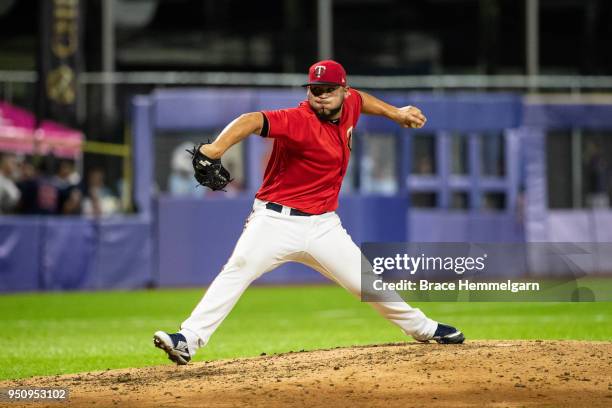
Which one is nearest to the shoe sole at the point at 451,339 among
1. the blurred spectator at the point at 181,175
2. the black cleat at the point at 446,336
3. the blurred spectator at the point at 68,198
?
the black cleat at the point at 446,336

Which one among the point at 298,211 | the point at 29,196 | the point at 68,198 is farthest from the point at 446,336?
the point at 68,198

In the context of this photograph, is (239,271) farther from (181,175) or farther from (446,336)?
(181,175)

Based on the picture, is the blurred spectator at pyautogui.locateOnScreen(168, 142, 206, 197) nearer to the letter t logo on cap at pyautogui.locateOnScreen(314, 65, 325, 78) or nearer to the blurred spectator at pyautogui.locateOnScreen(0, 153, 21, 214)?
the blurred spectator at pyautogui.locateOnScreen(0, 153, 21, 214)

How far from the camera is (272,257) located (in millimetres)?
7180

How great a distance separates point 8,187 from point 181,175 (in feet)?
9.53

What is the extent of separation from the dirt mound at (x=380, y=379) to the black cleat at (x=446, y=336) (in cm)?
8

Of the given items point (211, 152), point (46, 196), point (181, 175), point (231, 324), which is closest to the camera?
point (211, 152)

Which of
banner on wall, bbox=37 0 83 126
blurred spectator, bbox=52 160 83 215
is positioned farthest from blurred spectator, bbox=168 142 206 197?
banner on wall, bbox=37 0 83 126

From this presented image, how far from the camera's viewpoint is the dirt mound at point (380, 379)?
6348 mm

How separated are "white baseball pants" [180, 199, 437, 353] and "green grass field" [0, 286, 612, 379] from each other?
80.6 inches

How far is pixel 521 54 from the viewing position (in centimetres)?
3144

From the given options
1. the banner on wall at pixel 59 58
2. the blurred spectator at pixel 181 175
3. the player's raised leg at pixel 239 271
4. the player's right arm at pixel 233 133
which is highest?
the banner on wall at pixel 59 58

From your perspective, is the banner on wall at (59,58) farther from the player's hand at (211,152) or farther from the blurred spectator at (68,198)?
the player's hand at (211,152)

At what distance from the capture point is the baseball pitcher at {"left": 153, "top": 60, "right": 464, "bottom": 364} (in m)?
7.03
